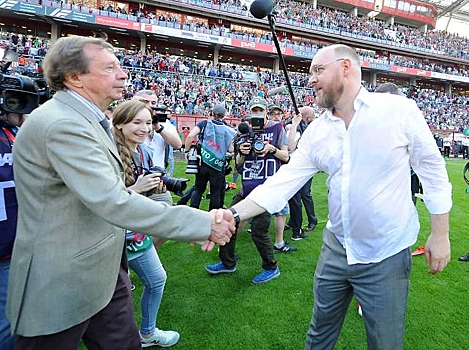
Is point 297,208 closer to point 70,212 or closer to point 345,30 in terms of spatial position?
point 70,212

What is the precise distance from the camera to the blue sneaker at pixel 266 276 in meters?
3.86

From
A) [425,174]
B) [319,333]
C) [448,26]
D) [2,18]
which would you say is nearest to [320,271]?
[319,333]

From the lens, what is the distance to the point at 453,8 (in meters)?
53.2

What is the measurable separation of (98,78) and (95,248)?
29.8 inches

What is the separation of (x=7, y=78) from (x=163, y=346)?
7.16 ft

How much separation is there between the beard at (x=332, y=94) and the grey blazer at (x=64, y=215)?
3.33ft

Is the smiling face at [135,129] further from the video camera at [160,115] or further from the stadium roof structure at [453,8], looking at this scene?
the stadium roof structure at [453,8]

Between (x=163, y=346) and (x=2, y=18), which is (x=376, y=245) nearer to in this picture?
(x=163, y=346)

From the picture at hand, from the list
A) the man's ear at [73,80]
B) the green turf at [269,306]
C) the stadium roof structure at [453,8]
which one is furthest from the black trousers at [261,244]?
the stadium roof structure at [453,8]

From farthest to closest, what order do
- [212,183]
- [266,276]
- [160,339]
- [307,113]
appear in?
[307,113] → [212,183] → [266,276] → [160,339]

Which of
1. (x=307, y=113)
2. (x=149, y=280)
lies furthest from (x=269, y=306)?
(x=307, y=113)

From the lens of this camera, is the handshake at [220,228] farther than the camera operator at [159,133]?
No

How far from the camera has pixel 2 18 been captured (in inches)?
1237

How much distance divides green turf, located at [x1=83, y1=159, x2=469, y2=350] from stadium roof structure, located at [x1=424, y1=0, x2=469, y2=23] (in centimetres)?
6164
